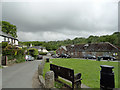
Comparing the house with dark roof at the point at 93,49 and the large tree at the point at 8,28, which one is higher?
the large tree at the point at 8,28

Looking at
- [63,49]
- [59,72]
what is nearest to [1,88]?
[59,72]

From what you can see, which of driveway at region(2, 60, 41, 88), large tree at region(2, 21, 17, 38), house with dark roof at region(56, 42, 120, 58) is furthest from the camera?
large tree at region(2, 21, 17, 38)

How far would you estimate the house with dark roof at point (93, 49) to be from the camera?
3287cm

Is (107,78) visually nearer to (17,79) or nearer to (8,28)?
(17,79)

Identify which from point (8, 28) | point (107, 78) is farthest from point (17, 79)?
point (8, 28)

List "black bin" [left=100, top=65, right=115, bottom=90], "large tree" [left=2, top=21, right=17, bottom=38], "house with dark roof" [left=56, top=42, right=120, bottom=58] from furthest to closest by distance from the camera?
"large tree" [left=2, top=21, right=17, bottom=38], "house with dark roof" [left=56, top=42, right=120, bottom=58], "black bin" [left=100, top=65, right=115, bottom=90]

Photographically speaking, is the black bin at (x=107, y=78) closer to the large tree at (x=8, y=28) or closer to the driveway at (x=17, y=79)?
the driveway at (x=17, y=79)

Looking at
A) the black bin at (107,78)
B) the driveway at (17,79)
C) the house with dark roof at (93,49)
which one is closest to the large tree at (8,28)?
the house with dark roof at (93,49)

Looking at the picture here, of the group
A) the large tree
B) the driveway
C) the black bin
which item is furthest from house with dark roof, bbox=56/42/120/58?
the black bin

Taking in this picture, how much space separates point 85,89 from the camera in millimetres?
3846

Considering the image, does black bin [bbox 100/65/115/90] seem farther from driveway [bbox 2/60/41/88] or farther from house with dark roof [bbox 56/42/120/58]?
house with dark roof [bbox 56/42/120/58]

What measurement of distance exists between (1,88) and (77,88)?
4.11 meters

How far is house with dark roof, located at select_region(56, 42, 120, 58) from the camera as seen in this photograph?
32869 millimetres

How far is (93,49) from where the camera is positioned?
37062mm
